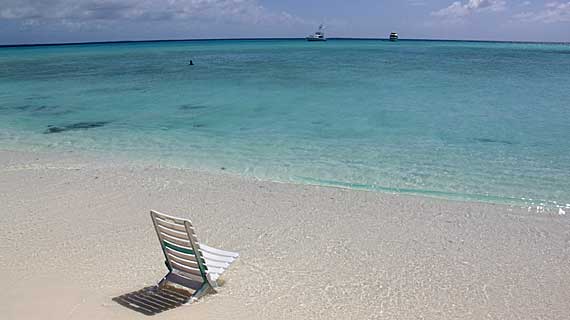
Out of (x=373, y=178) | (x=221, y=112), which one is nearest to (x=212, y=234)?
(x=373, y=178)

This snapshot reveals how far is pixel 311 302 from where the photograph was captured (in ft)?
18.0

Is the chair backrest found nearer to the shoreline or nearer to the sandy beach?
the sandy beach

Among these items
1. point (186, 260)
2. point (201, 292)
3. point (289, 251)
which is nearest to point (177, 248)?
point (186, 260)

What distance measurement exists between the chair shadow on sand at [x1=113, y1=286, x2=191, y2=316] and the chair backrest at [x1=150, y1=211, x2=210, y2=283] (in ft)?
0.83

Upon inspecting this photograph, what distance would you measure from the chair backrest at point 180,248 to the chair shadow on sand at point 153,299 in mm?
252

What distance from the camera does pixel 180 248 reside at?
5.24 meters

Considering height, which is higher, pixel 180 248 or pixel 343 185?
pixel 180 248

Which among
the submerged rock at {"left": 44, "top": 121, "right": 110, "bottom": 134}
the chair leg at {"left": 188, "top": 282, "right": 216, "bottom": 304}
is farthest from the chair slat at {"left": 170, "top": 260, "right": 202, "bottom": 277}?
the submerged rock at {"left": 44, "top": 121, "right": 110, "bottom": 134}

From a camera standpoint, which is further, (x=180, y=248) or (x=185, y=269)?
(x=185, y=269)

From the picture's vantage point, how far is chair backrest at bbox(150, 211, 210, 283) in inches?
199

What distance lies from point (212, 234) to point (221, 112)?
12.2 metres

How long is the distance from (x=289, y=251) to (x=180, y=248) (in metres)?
1.97

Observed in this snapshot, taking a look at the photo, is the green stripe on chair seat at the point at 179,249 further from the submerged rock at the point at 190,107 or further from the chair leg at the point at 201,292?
the submerged rock at the point at 190,107

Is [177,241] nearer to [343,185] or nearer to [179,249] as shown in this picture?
[179,249]
